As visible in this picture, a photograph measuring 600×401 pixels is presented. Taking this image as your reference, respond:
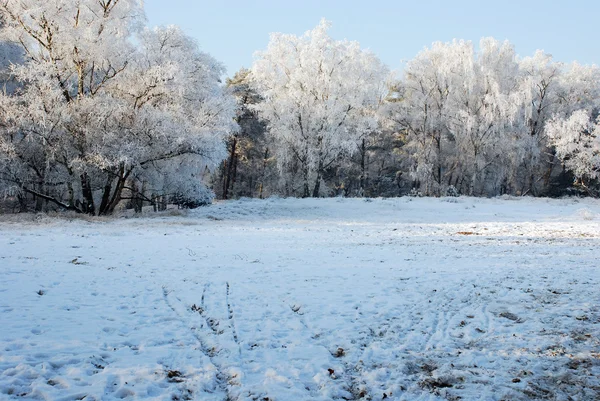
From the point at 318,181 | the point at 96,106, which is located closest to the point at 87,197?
the point at 96,106

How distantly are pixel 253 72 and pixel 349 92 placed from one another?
7375 millimetres

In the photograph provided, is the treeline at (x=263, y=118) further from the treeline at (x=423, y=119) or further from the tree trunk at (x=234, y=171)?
the tree trunk at (x=234, y=171)

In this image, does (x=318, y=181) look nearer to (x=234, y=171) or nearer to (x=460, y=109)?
(x=234, y=171)

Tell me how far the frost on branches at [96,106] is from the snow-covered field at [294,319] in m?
5.77

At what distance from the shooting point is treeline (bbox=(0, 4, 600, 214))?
17141mm

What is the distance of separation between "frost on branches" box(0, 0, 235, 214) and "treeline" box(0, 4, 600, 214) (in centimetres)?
7

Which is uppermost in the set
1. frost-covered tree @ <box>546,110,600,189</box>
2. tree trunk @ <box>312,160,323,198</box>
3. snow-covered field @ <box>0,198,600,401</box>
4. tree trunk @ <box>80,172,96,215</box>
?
frost-covered tree @ <box>546,110,600,189</box>

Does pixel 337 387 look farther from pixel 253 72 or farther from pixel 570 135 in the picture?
pixel 570 135

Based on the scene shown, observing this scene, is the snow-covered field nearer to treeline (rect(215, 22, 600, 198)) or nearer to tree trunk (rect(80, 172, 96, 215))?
tree trunk (rect(80, 172, 96, 215))

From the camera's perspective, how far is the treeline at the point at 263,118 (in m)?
17.1


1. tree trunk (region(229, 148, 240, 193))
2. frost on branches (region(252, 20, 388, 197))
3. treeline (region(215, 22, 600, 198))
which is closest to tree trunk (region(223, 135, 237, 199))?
treeline (region(215, 22, 600, 198))

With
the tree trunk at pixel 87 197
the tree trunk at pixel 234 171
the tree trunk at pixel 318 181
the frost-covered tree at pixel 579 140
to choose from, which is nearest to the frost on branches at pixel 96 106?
the tree trunk at pixel 87 197

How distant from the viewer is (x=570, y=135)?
3069cm

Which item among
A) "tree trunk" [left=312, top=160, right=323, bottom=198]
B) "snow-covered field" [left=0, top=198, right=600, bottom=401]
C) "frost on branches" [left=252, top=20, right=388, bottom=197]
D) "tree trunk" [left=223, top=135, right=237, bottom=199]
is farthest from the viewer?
"tree trunk" [left=223, top=135, right=237, bottom=199]
